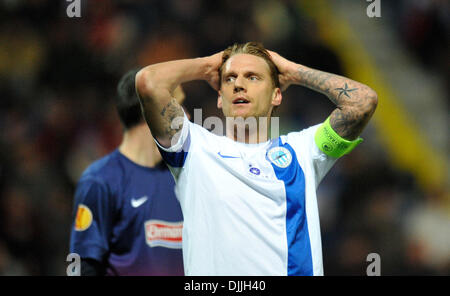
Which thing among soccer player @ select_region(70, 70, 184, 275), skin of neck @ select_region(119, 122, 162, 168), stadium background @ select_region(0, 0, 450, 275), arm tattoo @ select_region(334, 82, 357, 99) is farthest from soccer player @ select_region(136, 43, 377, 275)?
stadium background @ select_region(0, 0, 450, 275)

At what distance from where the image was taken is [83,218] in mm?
3238

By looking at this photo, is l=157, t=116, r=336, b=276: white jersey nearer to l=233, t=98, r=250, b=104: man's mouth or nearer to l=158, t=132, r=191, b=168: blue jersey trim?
l=158, t=132, r=191, b=168: blue jersey trim

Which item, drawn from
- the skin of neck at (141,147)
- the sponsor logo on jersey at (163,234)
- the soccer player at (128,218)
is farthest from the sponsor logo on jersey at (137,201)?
the skin of neck at (141,147)

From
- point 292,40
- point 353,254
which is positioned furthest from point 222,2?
point 353,254

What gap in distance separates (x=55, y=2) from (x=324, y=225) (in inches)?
176

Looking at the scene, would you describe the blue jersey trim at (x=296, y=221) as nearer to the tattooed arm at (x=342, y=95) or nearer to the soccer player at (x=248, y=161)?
the soccer player at (x=248, y=161)

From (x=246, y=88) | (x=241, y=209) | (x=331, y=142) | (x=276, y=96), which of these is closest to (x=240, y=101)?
(x=246, y=88)

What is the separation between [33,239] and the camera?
18.6ft

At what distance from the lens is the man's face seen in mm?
2686

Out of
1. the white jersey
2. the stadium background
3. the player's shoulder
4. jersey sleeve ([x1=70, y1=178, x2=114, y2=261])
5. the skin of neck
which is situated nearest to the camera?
the white jersey

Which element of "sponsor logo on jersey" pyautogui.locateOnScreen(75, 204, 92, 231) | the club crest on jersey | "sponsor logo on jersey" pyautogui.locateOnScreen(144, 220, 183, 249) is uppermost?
the club crest on jersey

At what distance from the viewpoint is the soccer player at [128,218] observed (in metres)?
3.22

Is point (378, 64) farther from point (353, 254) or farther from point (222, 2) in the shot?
point (353, 254)

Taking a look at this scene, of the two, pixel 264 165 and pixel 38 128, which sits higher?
pixel 38 128
